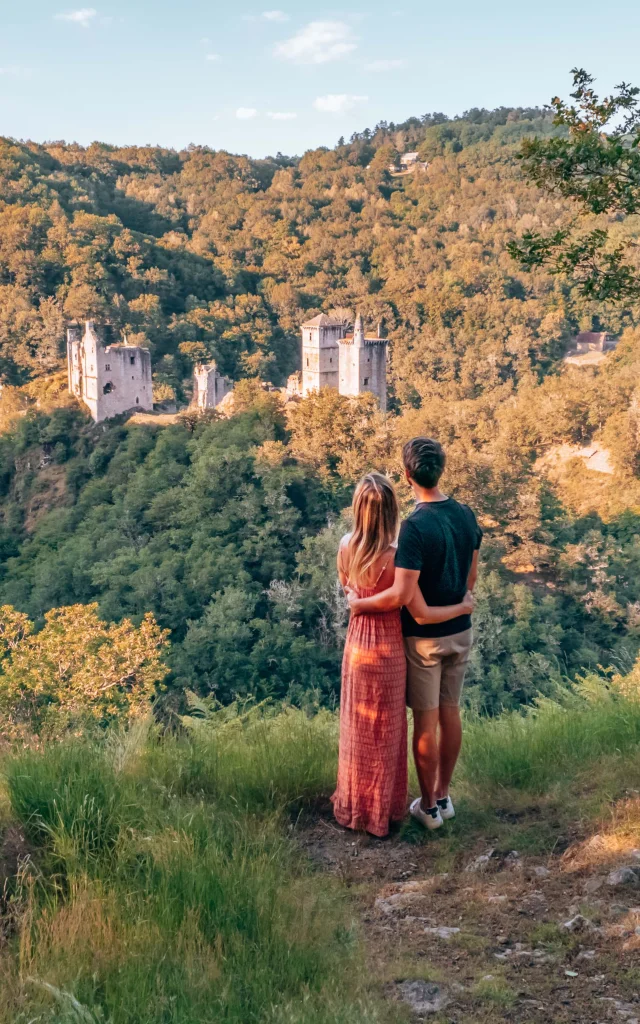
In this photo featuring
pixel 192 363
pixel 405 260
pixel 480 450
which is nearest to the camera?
pixel 480 450

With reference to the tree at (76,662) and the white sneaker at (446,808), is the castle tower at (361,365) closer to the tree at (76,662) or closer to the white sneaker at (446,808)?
the tree at (76,662)

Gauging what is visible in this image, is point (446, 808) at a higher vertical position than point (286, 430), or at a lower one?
higher

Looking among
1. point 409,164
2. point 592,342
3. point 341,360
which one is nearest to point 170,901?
point 341,360

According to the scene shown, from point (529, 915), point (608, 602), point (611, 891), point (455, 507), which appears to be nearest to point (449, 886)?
point (529, 915)

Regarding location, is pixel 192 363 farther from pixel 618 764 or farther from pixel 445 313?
pixel 618 764

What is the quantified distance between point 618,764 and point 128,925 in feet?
7.29

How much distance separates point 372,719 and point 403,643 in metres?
0.31

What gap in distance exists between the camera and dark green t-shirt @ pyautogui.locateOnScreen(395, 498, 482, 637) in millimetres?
3203

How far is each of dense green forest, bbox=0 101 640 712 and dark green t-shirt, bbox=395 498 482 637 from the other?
153cm

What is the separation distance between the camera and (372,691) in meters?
3.33

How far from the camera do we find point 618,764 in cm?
367

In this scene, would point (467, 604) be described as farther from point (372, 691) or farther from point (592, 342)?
point (592, 342)

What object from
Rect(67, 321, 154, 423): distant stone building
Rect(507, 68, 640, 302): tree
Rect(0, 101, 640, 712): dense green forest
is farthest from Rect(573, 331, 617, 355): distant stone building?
Rect(507, 68, 640, 302): tree

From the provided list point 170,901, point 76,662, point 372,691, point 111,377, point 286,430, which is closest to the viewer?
point 170,901
